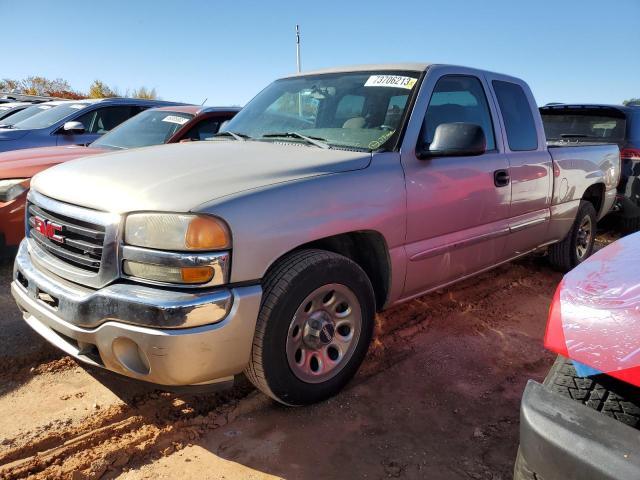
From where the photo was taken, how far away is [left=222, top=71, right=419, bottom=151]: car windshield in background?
3.05 metres

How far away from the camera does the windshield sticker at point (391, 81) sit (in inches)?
126

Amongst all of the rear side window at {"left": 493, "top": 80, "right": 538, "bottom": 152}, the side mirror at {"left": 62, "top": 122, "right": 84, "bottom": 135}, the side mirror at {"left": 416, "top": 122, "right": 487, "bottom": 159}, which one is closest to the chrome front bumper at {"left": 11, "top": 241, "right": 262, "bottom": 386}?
the side mirror at {"left": 416, "top": 122, "right": 487, "bottom": 159}

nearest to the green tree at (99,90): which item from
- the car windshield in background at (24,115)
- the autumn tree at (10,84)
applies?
the autumn tree at (10,84)

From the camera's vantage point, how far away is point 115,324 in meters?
2.10

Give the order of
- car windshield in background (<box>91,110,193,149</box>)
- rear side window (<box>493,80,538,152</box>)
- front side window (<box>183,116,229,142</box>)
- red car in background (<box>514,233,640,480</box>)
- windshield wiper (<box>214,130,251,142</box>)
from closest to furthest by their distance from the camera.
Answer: red car in background (<box>514,233,640,480</box>), windshield wiper (<box>214,130,251,142</box>), rear side window (<box>493,80,538,152</box>), car windshield in background (<box>91,110,193,149</box>), front side window (<box>183,116,229,142</box>)

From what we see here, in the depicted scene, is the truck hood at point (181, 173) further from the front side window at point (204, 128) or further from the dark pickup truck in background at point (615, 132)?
the dark pickup truck in background at point (615, 132)

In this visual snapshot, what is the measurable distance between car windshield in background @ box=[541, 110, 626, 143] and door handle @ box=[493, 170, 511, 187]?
3.66 metres

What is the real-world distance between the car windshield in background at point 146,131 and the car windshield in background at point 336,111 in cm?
216

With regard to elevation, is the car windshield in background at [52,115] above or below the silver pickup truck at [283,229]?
above

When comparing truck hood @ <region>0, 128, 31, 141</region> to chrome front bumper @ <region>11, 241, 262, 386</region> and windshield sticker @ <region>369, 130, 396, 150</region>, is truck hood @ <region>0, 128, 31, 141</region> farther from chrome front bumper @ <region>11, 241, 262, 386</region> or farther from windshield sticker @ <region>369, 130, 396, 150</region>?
windshield sticker @ <region>369, 130, 396, 150</region>

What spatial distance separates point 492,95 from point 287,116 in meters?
1.57

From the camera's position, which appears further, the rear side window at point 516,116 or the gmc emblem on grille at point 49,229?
the rear side window at point 516,116

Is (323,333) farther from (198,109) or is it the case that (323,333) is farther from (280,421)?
(198,109)

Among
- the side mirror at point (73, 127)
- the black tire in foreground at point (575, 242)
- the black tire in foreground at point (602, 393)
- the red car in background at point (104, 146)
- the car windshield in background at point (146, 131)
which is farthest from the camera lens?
the side mirror at point (73, 127)
